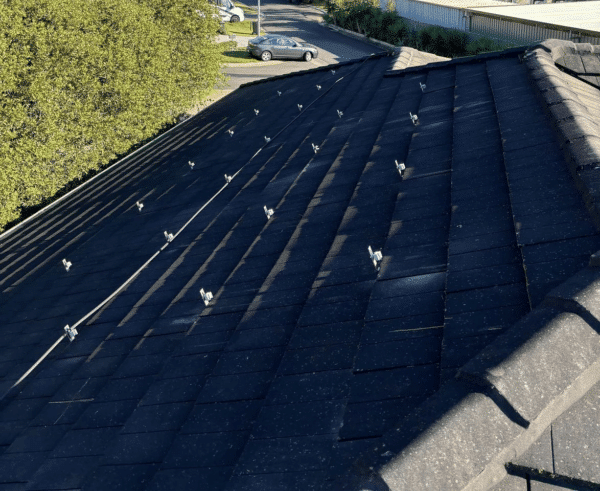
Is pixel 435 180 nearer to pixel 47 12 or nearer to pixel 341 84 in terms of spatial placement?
pixel 341 84

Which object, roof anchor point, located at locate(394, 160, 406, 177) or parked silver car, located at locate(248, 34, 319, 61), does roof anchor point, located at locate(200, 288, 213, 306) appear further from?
parked silver car, located at locate(248, 34, 319, 61)

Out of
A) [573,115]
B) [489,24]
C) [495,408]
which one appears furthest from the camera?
[489,24]

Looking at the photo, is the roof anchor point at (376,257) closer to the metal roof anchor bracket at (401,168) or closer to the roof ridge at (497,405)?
the roof ridge at (497,405)

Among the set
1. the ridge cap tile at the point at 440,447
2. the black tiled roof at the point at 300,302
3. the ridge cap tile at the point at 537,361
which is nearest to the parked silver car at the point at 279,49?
the black tiled roof at the point at 300,302

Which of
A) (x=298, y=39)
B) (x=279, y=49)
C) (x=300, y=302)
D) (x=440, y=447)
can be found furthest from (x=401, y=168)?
(x=298, y=39)

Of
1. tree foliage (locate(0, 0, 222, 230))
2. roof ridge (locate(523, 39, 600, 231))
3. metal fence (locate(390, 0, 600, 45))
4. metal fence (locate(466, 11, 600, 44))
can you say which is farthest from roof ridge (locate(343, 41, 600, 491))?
metal fence (locate(390, 0, 600, 45))

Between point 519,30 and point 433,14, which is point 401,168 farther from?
point 433,14

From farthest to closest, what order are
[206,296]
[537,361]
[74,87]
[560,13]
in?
[560,13] < [74,87] < [206,296] < [537,361]
